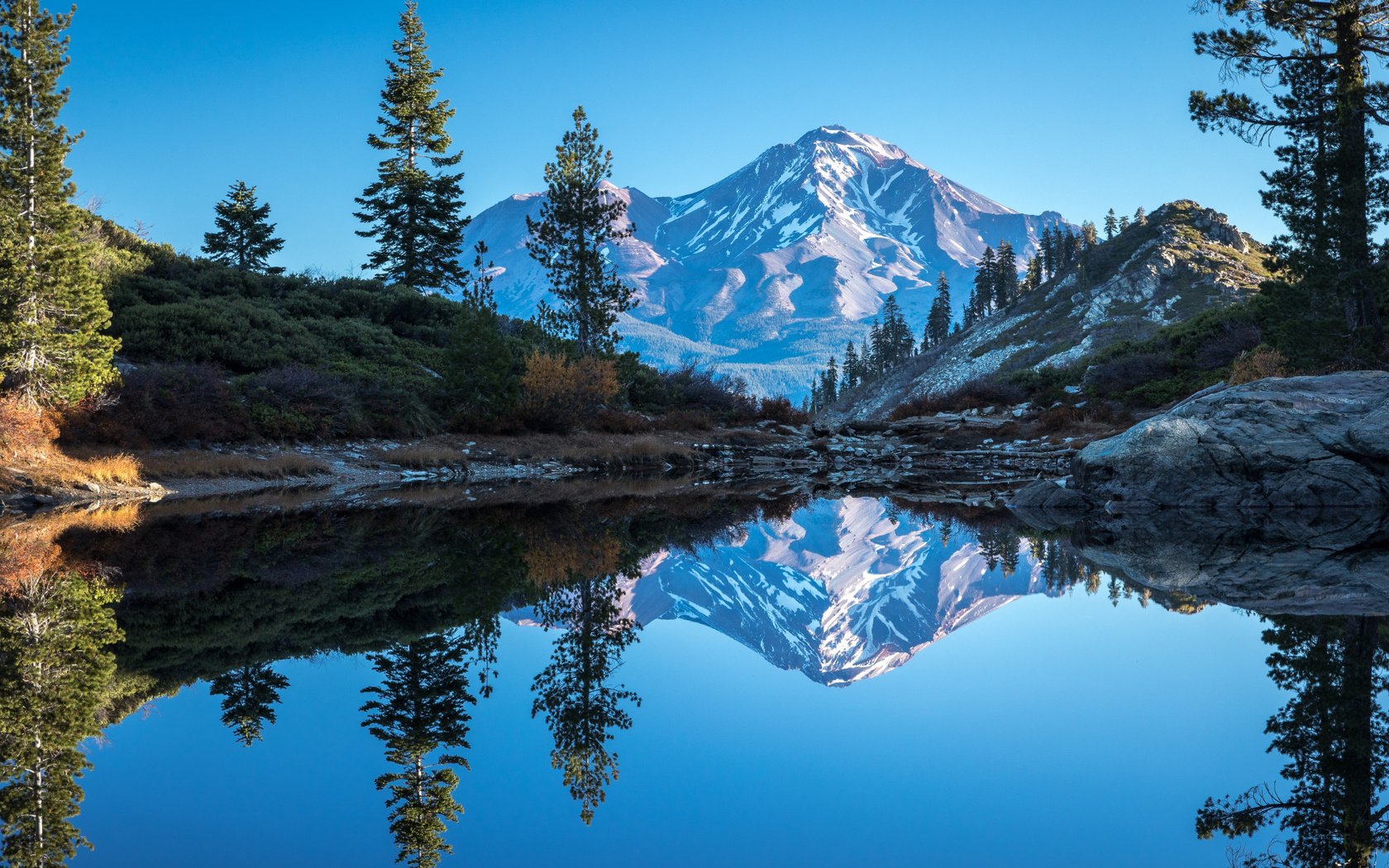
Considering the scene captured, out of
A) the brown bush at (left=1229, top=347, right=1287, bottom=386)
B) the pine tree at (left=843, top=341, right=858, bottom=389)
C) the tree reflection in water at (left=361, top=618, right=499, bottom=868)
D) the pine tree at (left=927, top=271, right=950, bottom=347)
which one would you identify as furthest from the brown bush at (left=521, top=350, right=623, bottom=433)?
the pine tree at (left=843, top=341, right=858, bottom=389)

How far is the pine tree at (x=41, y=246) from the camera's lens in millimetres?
21453

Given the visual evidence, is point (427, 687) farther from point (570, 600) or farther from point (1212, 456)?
point (1212, 456)

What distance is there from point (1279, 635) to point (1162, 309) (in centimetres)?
9615

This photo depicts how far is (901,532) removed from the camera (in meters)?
16.0

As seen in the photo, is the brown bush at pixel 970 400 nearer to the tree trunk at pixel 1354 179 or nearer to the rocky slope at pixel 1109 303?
the tree trunk at pixel 1354 179

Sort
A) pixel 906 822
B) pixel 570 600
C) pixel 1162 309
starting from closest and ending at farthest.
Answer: pixel 906 822 → pixel 570 600 → pixel 1162 309

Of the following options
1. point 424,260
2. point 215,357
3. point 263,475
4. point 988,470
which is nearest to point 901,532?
point 988,470

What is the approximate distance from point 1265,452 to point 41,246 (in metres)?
28.2

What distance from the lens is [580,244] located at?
38375 mm

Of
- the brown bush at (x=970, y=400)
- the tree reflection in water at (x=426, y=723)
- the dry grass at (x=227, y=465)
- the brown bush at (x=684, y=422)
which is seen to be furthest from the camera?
the brown bush at (x=970, y=400)

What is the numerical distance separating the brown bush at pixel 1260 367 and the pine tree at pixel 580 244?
22.7 metres

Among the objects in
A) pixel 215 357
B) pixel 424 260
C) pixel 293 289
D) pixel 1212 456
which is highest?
pixel 424 260

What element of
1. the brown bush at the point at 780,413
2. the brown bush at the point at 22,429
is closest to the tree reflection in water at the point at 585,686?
the brown bush at the point at 22,429

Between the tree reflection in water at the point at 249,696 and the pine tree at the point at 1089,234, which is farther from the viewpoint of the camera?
the pine tree at the point at 1089,234
